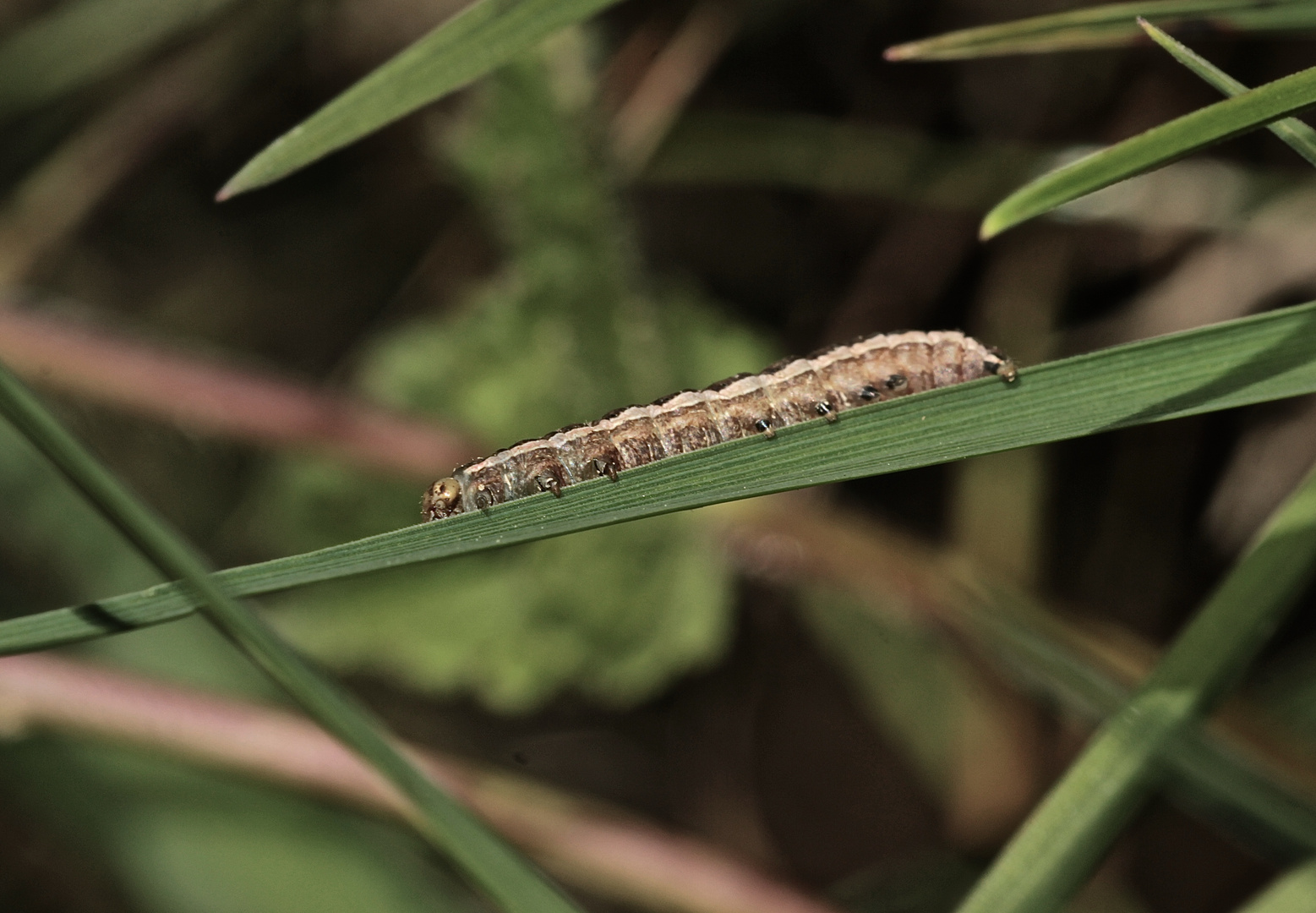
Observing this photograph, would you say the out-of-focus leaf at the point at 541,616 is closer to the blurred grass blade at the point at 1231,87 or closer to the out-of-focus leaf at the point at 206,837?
the out-of-focus leaf at the point at 206,837

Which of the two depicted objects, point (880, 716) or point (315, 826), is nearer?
point (315, 826)

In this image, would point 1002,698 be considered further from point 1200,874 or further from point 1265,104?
point 1265,104

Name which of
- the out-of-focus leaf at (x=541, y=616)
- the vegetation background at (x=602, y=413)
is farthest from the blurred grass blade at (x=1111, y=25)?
the out-of-focus leaf at (x=541, y=616)

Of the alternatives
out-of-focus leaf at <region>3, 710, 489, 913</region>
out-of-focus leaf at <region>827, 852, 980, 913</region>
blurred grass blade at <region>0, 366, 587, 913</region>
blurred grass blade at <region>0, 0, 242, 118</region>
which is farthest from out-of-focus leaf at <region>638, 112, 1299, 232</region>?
blurred grass blade at <region>0, 366, 587, 913</region>

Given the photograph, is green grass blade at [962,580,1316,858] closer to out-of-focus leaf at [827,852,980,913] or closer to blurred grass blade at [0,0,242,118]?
out-of-focus leaf at [827,852,980,913]

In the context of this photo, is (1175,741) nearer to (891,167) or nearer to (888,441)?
(888,441)

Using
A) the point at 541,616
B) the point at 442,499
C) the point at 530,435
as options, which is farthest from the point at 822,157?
the point at 442,499

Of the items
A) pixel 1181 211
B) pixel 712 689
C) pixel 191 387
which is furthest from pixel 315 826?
pixel 1181 211
